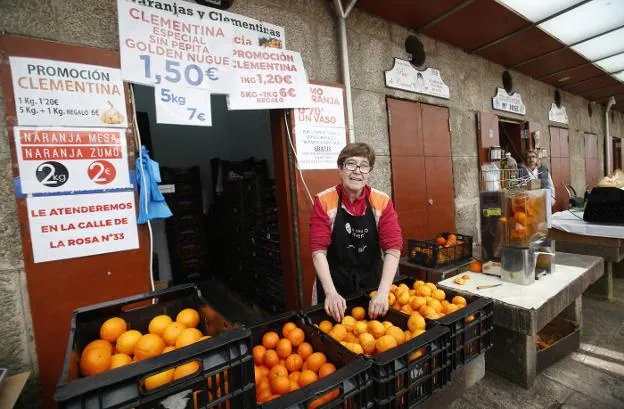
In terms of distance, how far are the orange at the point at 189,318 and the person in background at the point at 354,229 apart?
2.64 feet

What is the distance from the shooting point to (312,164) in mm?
3152

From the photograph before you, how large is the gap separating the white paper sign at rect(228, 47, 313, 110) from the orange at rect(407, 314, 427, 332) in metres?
2.26

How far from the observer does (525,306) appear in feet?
5.99

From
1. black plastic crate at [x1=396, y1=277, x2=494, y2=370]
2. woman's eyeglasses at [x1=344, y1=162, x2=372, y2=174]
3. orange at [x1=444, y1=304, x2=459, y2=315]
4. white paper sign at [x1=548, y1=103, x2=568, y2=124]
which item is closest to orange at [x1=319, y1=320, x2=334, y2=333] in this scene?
black plastic crate at [x1=396, y1=277, x2=494, y2=370]

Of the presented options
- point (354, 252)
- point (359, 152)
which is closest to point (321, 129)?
point (359, 152)

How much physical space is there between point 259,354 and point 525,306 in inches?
65.8

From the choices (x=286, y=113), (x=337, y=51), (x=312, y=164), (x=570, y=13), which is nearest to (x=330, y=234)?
(x=312, y=164)

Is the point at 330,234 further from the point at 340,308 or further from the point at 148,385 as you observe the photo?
the point at 148,385

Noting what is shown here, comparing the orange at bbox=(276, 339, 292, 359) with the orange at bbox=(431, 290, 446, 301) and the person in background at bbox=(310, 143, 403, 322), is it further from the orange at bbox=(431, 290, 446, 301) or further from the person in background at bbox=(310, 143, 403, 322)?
the orange at bbox=(431, 290, 446, 301)

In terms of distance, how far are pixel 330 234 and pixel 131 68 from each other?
1952mm

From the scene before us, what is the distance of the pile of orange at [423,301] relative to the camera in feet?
5.22

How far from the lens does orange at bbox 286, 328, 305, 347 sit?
1362mm

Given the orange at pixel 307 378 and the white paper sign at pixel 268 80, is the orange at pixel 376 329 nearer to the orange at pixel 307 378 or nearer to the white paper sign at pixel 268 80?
the orange at pixel 307 378

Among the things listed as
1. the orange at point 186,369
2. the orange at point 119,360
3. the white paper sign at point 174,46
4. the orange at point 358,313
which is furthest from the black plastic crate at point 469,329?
the white paper sign at point 174,46
